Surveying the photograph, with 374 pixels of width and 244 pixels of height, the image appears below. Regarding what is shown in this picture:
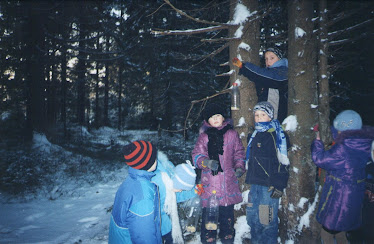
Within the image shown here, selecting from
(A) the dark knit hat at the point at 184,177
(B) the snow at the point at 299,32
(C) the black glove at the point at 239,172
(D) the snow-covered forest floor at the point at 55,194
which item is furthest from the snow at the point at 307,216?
(B) the snow at the point at 299,32

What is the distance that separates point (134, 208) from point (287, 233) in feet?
8.35

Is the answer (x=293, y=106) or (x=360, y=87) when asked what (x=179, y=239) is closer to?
(x=293, y=106)

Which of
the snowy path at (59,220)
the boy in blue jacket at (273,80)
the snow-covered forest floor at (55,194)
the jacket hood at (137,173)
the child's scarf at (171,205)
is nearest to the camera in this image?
the jacket hood at (137,173)

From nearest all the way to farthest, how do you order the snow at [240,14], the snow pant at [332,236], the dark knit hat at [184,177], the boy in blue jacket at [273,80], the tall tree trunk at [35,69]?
1. the dark knit hat at [184,177]
2. the snow pant at [332,236]
3. the boy in blue jacket at [273,80]
4. the snow at [240,14]
5. the tall tree trunk at [35,69]

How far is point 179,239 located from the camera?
2.38 metres

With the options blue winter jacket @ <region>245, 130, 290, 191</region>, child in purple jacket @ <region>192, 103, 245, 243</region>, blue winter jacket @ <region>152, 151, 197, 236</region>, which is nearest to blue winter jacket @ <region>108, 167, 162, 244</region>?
blue winter jacket @ <region>152, 151, 197, 236</region>

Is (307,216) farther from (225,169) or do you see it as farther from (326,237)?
(225,169)

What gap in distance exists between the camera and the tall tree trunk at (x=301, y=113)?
2902 mm

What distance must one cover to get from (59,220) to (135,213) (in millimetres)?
4019

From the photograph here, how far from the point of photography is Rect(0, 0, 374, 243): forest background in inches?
117

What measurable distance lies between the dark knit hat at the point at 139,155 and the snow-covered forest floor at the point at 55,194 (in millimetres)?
2210

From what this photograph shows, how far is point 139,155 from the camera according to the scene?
6.84 feet

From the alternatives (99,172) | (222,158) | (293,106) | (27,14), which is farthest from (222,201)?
(27,14)

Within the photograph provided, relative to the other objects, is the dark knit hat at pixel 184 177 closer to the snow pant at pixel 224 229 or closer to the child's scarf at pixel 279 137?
the snow pant at pixel 224 229
